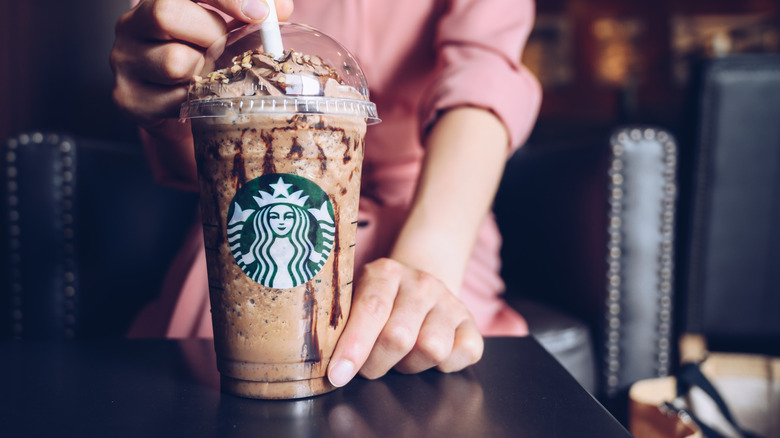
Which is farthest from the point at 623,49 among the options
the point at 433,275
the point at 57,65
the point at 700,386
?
the point at 433,275

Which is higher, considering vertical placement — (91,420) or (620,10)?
(620,10)

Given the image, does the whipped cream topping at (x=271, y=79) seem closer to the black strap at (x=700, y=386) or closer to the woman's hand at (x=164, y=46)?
the woman's hand at (x=164, y=46)

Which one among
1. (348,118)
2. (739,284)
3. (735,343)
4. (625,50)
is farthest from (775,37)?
(348,118)

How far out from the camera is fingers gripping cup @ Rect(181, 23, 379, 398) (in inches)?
17.8

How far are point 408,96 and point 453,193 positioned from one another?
32 centimetres

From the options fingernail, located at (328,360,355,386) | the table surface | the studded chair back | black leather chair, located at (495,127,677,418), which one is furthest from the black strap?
the studded chair back

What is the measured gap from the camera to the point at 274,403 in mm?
472

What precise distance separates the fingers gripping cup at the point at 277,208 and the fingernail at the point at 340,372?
0.02m

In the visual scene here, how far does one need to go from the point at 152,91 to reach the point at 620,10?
5.34 m

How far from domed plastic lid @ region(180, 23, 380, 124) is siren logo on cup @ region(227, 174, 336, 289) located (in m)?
0.06

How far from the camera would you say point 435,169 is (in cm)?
80

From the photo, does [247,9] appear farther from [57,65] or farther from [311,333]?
[57,65]

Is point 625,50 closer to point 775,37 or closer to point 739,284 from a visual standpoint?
point 775,37

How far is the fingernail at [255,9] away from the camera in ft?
1.61
